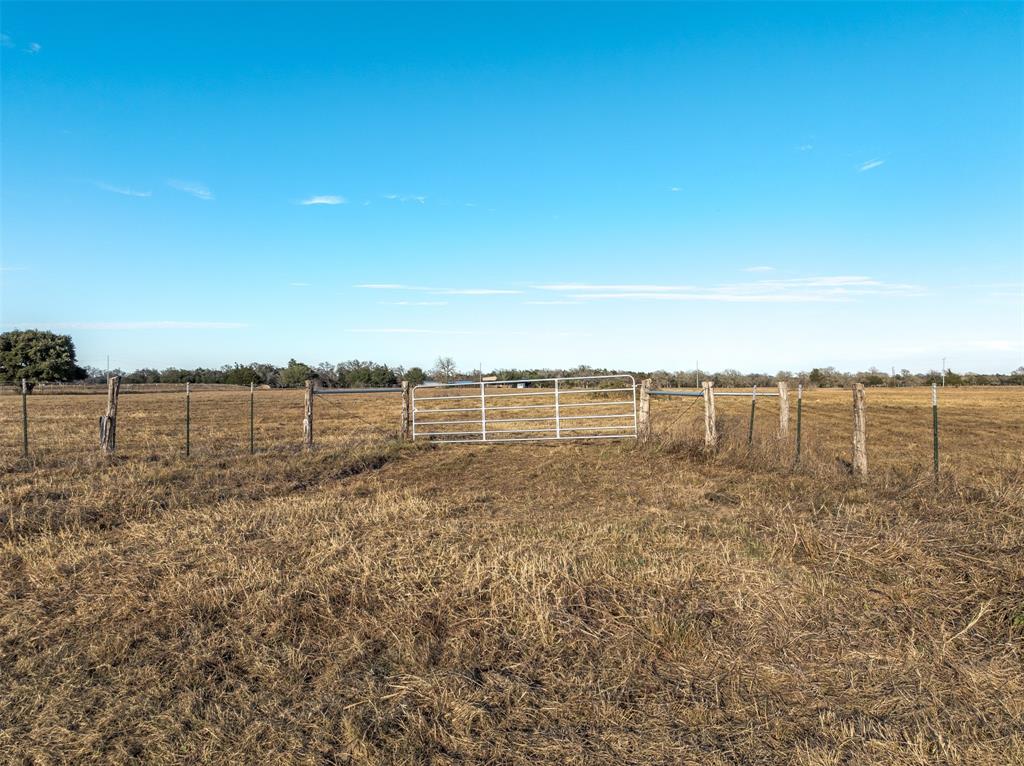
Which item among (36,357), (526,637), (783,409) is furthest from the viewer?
(36,357)

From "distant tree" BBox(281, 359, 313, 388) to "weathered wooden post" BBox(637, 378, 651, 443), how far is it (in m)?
62.7

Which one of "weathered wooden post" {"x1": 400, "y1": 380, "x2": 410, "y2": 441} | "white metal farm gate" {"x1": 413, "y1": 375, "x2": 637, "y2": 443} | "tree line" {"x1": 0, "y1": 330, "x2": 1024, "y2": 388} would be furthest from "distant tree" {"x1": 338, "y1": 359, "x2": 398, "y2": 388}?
"weathered wooden post" {"x1": 400, "y1": 380, "x2": 410, "y2": 441}

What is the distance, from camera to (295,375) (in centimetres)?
7425

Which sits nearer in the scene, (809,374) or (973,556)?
(973,556)

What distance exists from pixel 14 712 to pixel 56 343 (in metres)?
79.1

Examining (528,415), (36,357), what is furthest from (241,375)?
(528,415)

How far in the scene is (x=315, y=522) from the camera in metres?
7.11

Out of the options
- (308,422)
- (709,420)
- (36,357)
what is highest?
(36,357)

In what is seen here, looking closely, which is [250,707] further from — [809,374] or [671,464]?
[809,374]

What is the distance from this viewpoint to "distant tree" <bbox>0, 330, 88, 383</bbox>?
64.9 metres

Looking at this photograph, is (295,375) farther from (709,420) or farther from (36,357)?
(709,420)

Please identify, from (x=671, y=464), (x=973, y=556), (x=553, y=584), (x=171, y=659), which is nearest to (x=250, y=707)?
(x=171, y=659)

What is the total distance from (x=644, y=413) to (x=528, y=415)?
12.5 m

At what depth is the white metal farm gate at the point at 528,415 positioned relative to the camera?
586 inches
